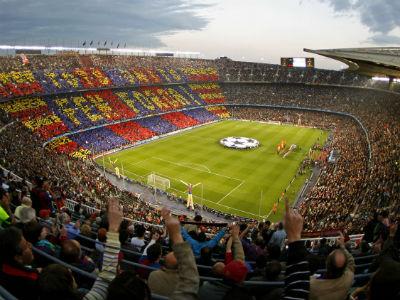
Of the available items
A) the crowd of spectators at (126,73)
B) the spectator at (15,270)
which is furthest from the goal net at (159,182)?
the spectator at (15,270)

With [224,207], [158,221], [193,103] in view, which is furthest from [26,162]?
[193,103]

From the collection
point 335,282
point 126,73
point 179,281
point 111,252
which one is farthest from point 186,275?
point 126,73

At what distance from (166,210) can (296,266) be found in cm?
184

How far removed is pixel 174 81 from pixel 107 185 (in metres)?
54.9

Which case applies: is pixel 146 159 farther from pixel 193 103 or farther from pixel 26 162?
pixel 193 103

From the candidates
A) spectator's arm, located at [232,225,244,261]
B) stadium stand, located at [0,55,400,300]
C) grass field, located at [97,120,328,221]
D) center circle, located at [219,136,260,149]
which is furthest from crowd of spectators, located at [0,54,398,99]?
spectator's arm, located at [232,225,244,261]

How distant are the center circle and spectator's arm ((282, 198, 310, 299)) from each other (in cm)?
5090

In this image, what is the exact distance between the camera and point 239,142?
186 ft

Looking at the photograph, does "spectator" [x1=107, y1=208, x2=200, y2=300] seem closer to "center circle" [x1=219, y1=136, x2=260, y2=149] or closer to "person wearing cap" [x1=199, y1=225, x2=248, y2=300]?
"person wearing cap" [x1=199, y1=225, x2=248, y2=300]

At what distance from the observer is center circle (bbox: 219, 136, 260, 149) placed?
180 ft

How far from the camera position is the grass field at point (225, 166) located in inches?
1438

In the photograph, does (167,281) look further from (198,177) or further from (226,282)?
(198,177)

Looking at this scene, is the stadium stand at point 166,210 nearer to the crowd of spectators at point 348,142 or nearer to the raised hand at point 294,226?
the raised hand at point 294,226

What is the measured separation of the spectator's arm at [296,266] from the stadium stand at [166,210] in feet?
0.04
